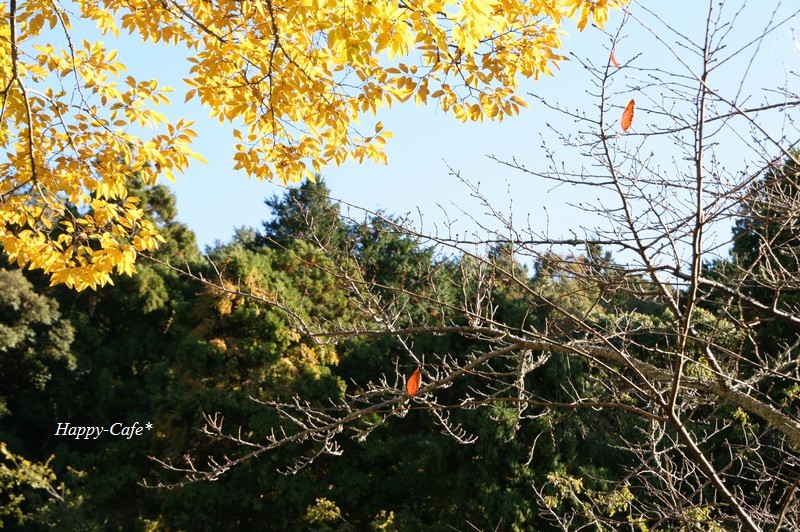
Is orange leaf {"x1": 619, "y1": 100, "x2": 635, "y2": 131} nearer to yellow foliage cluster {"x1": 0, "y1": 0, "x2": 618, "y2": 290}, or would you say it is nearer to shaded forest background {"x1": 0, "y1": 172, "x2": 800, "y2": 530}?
yellow foliage cluster {"x1": 0, "y1": 0, "x2": 618, "y2": 290}

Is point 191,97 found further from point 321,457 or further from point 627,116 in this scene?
point 321,457

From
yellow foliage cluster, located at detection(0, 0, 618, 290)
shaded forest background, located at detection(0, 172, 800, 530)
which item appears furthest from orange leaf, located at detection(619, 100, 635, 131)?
shaded forest background, located at detection(0, 172, 800, 530)

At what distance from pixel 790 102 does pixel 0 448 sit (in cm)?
977

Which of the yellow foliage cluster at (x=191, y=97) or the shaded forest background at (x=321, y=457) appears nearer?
the yellow foliage cluster at (x=191, y=97)

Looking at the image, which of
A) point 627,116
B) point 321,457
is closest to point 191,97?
point 627,116

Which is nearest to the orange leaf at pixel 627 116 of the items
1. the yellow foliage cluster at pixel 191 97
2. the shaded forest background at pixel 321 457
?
the yellow foliage cluster at pixel 191 97

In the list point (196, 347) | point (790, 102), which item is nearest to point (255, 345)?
point (196, 347)

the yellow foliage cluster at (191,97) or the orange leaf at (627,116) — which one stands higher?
the yellow foliage cluster at (191,97)

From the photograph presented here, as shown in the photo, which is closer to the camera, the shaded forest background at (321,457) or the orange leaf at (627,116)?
the orange leaf at (627,116)

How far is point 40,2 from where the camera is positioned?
9.34ft

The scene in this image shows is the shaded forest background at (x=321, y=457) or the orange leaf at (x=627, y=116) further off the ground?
the shaded forest background at (x=321, y=457)

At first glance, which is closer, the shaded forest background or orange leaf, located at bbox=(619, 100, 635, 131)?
orange leaf, located at bbox=(619, 100, 635, 131)

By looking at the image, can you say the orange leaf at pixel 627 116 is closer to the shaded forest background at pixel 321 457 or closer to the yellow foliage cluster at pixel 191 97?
the yellow foliage cluster at pixel 191 97

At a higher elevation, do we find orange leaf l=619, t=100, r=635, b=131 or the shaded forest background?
the shaded forest background
